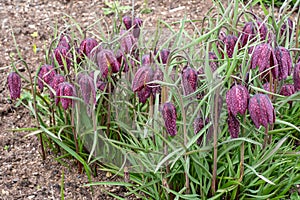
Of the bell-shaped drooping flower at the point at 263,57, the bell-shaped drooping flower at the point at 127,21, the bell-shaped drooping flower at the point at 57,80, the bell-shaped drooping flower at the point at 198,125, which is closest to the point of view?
the bell-shaped drooping flower at the point at 263,57

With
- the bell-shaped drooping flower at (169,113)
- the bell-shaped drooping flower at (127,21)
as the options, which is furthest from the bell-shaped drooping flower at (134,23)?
the bell-shaped drooping flower at (169,113)

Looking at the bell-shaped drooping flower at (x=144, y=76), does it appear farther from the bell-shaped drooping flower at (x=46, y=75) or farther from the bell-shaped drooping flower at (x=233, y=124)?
the bell-shaped drooping flower at (x=46, y=75)

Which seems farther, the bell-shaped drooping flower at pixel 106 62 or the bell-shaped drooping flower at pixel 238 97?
the bell-shaped drooping flower at pixel 106 62

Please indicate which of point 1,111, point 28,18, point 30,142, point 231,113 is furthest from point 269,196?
point 28,18

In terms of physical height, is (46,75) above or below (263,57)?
below

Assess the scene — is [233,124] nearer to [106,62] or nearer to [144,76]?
[144,76]

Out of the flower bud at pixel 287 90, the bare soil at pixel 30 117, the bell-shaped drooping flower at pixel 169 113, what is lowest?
the bare soil at pixel 30 117

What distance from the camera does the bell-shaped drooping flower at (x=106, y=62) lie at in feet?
5.93

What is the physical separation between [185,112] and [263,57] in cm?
33

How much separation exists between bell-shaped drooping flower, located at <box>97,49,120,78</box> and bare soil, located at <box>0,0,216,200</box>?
13.3 inches

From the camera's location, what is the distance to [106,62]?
5.96 ft

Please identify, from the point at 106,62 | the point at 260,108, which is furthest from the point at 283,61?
the point at 106,62

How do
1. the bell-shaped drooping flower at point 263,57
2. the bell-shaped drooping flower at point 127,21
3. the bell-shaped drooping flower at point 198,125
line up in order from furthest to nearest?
the bell-shaped drooping flower at point 127,21 < the bell-shaped drooping flower at point 198,125 < the bell-shaped drooping flower at point 263,57

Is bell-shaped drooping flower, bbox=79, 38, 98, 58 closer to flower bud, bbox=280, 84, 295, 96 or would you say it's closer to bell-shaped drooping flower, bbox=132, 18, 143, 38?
bell-shaped drooping flower, bbox=132, 18, 143, 38
